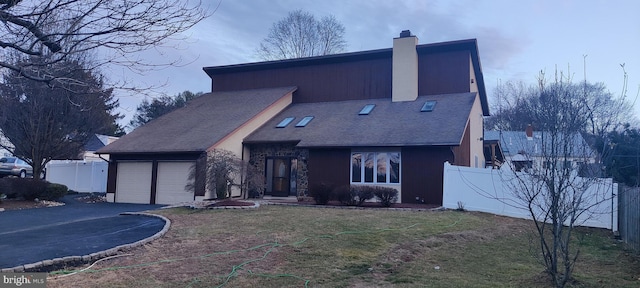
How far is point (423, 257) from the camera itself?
23.8 ft

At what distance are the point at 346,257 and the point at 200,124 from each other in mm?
15250

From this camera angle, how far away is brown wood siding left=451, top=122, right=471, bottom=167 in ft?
52.1

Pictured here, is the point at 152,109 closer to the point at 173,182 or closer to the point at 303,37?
the point at 303,37

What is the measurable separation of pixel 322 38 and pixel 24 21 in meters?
32.4

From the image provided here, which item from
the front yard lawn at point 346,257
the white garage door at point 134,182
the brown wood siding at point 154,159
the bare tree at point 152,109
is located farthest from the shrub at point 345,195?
the bare tree at point 152,109

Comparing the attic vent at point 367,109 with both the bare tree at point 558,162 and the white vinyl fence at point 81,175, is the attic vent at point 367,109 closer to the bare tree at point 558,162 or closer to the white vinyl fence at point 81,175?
the bare tree at point 558,162

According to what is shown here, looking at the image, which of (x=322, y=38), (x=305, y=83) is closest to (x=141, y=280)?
(x=305, y=83)

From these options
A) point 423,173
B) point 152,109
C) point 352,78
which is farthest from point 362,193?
point 152,109

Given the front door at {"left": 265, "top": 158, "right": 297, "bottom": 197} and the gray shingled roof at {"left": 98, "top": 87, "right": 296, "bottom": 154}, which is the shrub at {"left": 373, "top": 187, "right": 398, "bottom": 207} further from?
the gray shingled roof at {"left": 98, "top": 87, "right": 296, "bottom": 154}

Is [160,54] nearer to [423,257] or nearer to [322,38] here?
[423,257]

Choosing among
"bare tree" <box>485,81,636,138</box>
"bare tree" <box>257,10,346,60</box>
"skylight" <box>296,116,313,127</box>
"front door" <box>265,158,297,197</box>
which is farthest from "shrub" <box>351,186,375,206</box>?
"bare tree" <box>257,10,346,60</box>

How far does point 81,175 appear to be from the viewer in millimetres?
25625

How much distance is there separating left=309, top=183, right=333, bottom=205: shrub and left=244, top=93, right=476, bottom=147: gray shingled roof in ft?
7.45

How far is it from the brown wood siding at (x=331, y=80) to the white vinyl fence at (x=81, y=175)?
32.1ft
